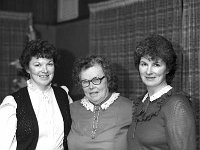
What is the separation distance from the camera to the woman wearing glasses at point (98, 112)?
2.48 m

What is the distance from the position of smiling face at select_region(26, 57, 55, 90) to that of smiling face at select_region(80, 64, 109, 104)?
0.94 feet

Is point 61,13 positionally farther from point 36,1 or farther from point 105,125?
point 105,125

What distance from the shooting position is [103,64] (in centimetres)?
263

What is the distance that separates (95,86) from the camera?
258 centimetres

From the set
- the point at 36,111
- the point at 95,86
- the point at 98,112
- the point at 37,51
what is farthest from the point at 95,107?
the point at 37,51

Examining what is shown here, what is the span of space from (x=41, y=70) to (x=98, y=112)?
21.2 inches


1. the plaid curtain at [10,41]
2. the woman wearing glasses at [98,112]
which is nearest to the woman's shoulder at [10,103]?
the woman wearing glasses at [98,112]

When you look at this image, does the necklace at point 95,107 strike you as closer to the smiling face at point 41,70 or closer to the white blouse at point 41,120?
the white blouse at point 41,120

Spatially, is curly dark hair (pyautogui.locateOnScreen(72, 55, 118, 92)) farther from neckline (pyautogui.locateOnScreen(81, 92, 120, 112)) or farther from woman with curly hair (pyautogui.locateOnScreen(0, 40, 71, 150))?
woman with curly hair (pyautogui.locateOnScreen(0, 40, 71, 150))

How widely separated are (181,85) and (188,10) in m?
0.70

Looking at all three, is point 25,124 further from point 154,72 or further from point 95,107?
point 154,72

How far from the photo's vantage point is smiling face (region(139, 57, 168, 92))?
216cm

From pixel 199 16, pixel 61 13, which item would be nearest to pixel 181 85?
pixel 199 16

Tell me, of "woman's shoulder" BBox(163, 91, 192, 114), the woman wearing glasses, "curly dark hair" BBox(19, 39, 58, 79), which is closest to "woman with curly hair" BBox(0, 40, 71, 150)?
"curly dark hair" BBox(19, 39, 58, 79)
